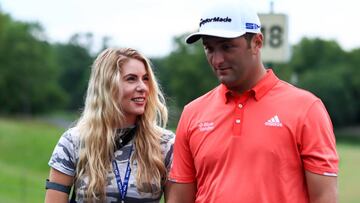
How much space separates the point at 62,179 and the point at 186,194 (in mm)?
897

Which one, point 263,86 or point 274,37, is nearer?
point 263,86

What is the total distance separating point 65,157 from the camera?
454 centimetres

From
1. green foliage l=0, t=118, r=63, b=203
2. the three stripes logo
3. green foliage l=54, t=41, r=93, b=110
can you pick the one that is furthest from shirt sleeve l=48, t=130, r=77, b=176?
green foliage l=54, t=41, r=93, b=110

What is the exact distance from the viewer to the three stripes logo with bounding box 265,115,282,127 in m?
3.61

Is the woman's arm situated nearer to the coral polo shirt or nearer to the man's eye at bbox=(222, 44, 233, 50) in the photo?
the coral polo shirt

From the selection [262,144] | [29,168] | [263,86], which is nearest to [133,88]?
[263,86]

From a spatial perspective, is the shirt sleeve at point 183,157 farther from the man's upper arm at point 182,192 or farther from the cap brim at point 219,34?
the cap brim at point 219,34

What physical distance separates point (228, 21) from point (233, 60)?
21 centimetres

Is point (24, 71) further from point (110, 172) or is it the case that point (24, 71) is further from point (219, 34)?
point (219, 34)

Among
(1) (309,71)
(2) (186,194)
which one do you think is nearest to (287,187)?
(2) (186,194)

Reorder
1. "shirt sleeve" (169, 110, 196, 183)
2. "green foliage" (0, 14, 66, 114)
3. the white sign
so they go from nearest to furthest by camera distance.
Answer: "shirt sleeve" (169, 110, 196, 183), the white sign, "green foliage" (0, 14, 66, 114)

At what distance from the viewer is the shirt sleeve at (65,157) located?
454 cm

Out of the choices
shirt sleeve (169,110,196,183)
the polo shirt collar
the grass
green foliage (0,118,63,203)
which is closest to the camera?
the polo shirt collar

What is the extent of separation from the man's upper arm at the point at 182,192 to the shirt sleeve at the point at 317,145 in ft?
2.44
